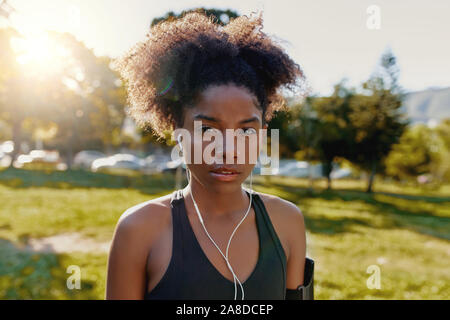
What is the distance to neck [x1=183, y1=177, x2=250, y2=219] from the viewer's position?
159cm

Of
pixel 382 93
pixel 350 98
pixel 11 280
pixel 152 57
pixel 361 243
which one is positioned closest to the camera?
pixel 152 57

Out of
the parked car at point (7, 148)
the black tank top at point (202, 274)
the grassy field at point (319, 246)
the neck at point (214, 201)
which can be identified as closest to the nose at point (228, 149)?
the neck at point (214, 201)

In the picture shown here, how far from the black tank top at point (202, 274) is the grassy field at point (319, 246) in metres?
3.37

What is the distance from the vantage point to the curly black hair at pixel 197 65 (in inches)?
61.1

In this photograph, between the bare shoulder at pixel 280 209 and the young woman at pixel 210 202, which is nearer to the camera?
the young woman at pixel 210 202

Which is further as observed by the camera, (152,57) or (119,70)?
(119,70)

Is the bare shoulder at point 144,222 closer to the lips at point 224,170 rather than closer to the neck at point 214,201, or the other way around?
the neck at point 214,201

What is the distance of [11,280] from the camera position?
479cm

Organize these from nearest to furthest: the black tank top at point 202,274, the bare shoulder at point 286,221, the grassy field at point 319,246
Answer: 1. the black tank top at point 202,274
2. the bare shoulder at point 286,221
3. the grassy field at point 319,246

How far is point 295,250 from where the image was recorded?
1704 millimetres

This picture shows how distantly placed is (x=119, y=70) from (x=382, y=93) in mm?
20766

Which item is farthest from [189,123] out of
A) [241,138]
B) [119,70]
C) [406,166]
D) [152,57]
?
[406,166]

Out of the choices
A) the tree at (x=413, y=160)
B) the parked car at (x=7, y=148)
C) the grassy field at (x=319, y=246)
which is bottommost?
the grassy field at (x=319, y=246)
